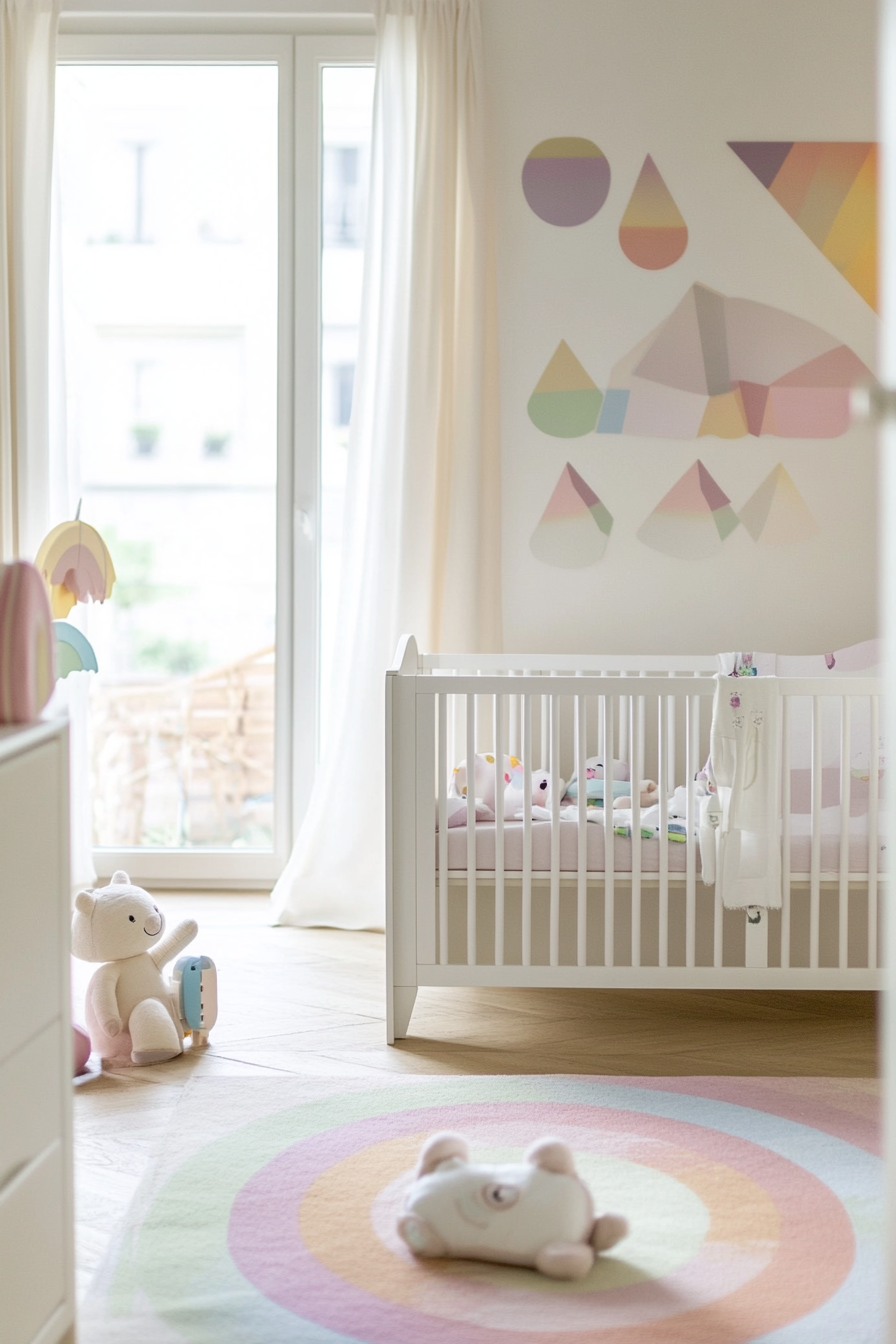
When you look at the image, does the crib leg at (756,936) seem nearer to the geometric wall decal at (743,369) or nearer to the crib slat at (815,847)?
the crib slat at (815,847)

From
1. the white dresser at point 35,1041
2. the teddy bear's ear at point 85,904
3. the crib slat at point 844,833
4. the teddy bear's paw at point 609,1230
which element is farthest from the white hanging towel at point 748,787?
the white dresser at point 35,1041

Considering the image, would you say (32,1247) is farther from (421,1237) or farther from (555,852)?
(555,852)

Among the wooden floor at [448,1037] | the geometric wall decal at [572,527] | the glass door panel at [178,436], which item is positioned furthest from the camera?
the glass door panel at [178,436]

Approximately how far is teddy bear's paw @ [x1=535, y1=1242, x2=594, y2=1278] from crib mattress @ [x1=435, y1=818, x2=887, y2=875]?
847mm

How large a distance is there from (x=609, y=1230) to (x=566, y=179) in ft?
7.90

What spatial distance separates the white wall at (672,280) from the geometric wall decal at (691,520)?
0.02 meters

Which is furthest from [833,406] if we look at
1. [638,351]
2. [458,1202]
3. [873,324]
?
[458,1202]

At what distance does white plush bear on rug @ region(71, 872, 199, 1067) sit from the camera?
2049 millimetres

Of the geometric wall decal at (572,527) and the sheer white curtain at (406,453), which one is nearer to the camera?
the sheer white curtain at (406,453)

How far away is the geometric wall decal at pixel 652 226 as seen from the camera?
9.67 ft

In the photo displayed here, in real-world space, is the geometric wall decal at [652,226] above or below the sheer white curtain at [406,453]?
above

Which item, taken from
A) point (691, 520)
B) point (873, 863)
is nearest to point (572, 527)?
point (691, 520)

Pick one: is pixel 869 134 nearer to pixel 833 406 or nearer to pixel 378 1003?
pixel 833 406

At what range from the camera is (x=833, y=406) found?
116 inches
